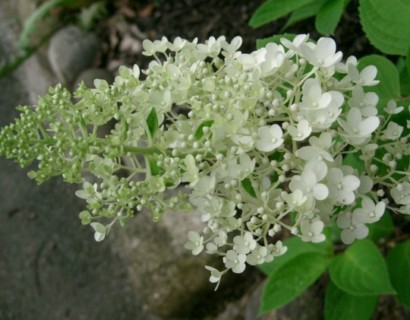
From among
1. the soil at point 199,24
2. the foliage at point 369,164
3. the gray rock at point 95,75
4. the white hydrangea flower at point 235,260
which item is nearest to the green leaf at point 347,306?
the foliage at point 369,164

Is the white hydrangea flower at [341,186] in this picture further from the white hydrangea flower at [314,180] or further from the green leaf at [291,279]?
the green leaf at [291,279]

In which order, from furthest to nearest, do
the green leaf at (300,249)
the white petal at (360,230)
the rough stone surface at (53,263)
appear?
the rough stone surface at (53,263) → the green leaf at (300,249) → the white petal at (360,230)

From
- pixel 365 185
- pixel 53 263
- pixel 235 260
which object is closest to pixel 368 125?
pixel 365 185

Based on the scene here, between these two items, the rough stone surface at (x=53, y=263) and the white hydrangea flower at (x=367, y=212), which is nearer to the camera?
the white hydrangea flower at (x=367, y=212)

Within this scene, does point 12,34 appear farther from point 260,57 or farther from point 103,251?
point 260,57

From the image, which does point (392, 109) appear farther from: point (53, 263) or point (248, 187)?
point (53, 263)

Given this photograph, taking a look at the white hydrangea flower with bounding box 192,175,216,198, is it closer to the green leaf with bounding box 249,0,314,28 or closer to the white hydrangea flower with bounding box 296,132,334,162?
the white hydrangea flower with bounding box 296,132,334,162
